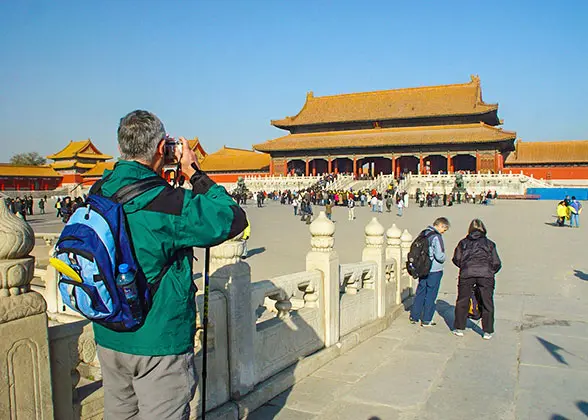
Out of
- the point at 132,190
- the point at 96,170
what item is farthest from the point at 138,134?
the point at 96,170

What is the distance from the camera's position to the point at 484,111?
44031 mm

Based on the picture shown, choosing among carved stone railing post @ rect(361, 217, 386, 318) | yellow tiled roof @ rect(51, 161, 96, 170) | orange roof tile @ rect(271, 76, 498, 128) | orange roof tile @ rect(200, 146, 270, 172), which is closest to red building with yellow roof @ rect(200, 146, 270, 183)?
orange roof tile @ rect(200, 146, 270, 172)

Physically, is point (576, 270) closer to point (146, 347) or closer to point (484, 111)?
point (146, 347)

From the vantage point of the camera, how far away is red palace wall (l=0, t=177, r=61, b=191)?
156ft

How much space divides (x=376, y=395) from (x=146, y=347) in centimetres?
244

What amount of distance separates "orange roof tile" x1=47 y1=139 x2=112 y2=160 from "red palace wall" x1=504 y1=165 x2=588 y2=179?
43809mm

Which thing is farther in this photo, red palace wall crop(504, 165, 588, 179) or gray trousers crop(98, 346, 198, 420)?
red palace wall crop(504, 165, 588, 179)

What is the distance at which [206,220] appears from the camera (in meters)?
1.99

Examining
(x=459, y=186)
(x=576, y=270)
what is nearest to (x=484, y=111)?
(x=459, y=186)

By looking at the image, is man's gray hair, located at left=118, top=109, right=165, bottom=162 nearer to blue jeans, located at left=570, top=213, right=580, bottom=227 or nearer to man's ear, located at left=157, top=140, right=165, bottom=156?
man's ear, located at left=157, top=140, right=165, bottom=156

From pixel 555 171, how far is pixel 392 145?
1378 cm

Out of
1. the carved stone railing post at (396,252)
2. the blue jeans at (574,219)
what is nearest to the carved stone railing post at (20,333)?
the carved stone railing post at (396,252)

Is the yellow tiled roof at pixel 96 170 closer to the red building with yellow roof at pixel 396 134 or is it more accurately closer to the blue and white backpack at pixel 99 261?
the red building with yellow roof at pixel 396 134

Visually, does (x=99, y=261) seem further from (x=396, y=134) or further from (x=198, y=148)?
(x=198, y=148)
